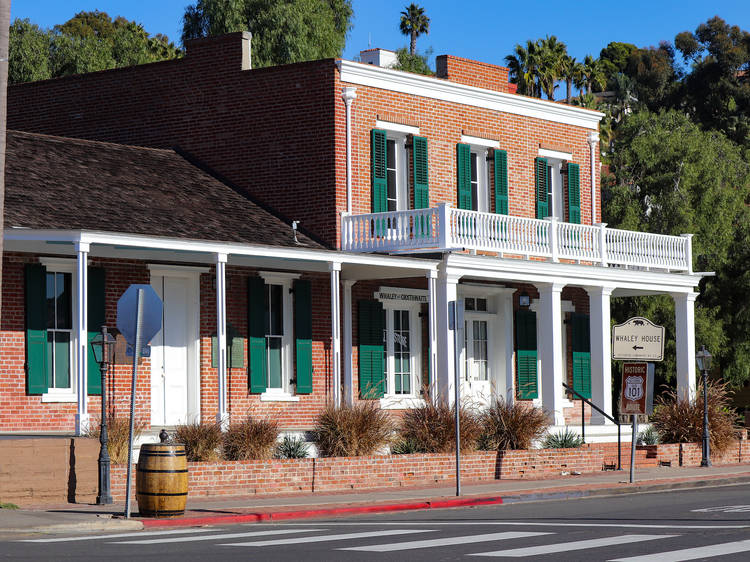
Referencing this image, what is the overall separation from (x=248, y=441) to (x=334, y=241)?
6.99 meters

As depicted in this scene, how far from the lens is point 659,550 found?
12727 mm

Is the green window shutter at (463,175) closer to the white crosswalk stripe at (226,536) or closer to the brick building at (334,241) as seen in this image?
the brick building at (334,241)

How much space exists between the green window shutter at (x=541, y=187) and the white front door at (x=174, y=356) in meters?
9.78

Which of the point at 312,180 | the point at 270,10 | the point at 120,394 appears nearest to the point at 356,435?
the point at 120,394

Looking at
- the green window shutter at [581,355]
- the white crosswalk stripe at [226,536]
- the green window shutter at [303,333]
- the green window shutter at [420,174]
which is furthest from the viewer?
the green window shutter at [581,355]

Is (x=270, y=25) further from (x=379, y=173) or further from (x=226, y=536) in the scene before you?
(x=226, y=536)

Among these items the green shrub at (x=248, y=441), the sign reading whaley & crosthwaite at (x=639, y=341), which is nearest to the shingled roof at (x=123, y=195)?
the green shrub at (x=248, y=441)

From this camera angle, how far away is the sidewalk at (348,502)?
15.8 meters

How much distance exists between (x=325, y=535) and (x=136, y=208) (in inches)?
421

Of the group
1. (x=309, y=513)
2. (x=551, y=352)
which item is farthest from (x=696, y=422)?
(x=309, y=513)

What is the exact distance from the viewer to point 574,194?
3262 centimetres

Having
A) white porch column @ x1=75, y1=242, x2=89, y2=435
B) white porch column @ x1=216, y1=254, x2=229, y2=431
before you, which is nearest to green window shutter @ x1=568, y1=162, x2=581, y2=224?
white porch column @ x1=216, y1=254, x2=229, y2=431

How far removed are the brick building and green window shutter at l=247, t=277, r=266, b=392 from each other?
3 centimetres

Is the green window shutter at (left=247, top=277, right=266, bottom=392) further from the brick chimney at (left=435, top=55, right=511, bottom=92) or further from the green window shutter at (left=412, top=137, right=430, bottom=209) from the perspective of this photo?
the brick chimney at (left=435, top=55, right=511, bottom=92)
